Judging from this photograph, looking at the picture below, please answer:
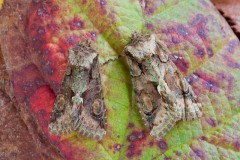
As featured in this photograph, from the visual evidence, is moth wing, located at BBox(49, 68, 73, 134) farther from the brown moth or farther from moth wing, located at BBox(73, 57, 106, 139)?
the brown moth

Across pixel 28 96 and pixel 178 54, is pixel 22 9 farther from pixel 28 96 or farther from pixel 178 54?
pixel 178 54

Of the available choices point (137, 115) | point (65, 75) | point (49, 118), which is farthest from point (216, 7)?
point (49, 118)

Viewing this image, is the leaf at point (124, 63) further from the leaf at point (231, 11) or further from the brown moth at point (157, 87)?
the leaf at point (231, 11)

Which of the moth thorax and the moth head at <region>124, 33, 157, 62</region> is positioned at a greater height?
the moth head at <region>124, 33, 157, 62</region>

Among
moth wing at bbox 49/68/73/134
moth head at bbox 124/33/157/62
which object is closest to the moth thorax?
moth wing at bbox 49/68/73/134

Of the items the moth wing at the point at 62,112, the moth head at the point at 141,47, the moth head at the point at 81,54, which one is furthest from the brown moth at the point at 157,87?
the moth wing at the point at 62,112

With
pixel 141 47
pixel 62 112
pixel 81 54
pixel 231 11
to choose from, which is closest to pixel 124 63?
pixel 141 47
